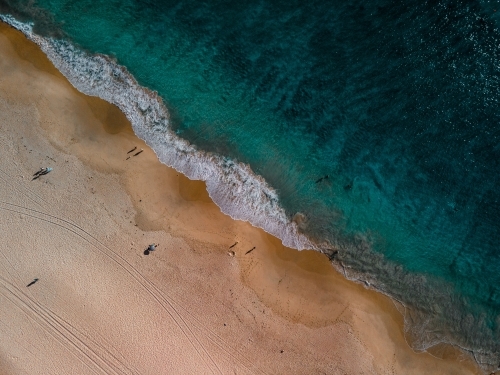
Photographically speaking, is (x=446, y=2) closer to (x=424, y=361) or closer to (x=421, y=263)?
(x=421, y=263)

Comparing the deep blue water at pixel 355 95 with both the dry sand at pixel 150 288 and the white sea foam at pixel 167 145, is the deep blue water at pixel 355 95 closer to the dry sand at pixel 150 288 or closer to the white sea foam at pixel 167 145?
the white sea foam at pixel 167 145

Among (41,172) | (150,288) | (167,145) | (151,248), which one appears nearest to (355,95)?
(167,145)

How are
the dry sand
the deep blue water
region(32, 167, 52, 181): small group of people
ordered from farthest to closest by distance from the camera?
the deep blue water, region(32, 167, 52, 181): small group of people, the dry sand

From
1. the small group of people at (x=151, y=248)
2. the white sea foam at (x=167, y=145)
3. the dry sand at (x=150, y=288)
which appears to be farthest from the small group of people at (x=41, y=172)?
the small group of people at (x=151, y=248)

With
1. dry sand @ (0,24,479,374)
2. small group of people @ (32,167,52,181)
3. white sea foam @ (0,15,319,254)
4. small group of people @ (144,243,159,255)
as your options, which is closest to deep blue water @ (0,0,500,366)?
white sea foam @ (0,15,319,254)

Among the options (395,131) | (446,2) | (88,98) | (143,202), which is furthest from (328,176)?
(88,98)

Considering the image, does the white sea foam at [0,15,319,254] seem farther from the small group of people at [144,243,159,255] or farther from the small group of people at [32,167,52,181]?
the small group of people at [32,167,52,181]
